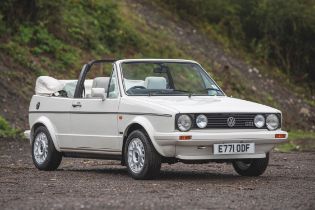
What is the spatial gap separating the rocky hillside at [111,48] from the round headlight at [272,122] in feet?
31.0

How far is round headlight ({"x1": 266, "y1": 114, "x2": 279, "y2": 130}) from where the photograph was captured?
36.4 feet

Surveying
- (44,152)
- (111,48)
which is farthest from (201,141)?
(111,48)

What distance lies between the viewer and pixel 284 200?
855cm

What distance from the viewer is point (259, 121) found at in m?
11.0

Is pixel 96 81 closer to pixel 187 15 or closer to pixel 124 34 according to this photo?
pixel 124 34

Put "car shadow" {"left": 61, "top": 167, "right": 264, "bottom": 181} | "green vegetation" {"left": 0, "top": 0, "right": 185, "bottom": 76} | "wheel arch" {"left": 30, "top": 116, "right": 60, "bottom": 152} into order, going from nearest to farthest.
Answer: "car shadow" {"left": 61, "top": 167, "right": 264, "bottom": 181}, "wheel arch" {"left": 30, "top": 116, "right": 60, "bottom": 152}, "green vegetation" {"left": 0, "top": 0, "right": 185, "bottom": 76}

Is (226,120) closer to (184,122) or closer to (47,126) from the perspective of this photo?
(184,122)

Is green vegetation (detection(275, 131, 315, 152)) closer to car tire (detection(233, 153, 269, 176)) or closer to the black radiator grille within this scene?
car tire (detection(233, 153, 269, 176))

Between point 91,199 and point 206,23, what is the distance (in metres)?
23.7

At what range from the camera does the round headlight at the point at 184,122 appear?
10477 mm

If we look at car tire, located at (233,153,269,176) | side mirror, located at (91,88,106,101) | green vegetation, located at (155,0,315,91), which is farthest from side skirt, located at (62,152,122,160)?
green vegetation, located at (155,0,315,91)

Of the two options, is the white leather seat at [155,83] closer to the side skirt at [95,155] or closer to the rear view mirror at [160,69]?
the rear view mirror at [160,69]

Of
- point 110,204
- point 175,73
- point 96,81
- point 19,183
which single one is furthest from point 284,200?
point 175,73

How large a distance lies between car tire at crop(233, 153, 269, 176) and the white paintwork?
395 mm
